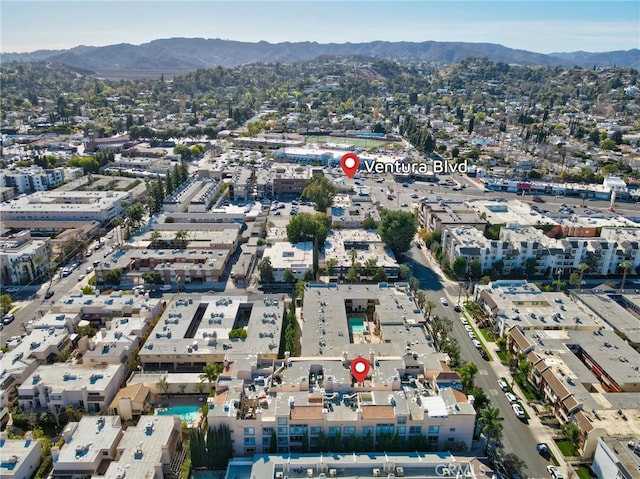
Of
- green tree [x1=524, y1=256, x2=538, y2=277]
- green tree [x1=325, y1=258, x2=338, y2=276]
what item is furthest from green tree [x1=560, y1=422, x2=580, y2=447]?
green tree [x1=325, y1=258, x2=338, y2=276]

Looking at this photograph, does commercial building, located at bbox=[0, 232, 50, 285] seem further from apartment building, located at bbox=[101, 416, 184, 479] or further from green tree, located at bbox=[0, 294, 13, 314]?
apartment building, located at bbox=[101, 416, 184, 479]

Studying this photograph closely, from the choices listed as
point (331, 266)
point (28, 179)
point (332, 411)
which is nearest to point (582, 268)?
point (331, 266)

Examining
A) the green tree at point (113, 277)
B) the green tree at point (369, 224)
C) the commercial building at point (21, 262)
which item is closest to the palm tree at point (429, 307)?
the green tree at point (369, 224)

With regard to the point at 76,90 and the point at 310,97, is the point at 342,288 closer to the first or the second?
the point at 310,97

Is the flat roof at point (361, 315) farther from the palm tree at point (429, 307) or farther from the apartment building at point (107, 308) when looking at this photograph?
the apartment building at point (107, 308)

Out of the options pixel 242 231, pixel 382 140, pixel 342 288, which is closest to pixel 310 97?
pixel 382 140
